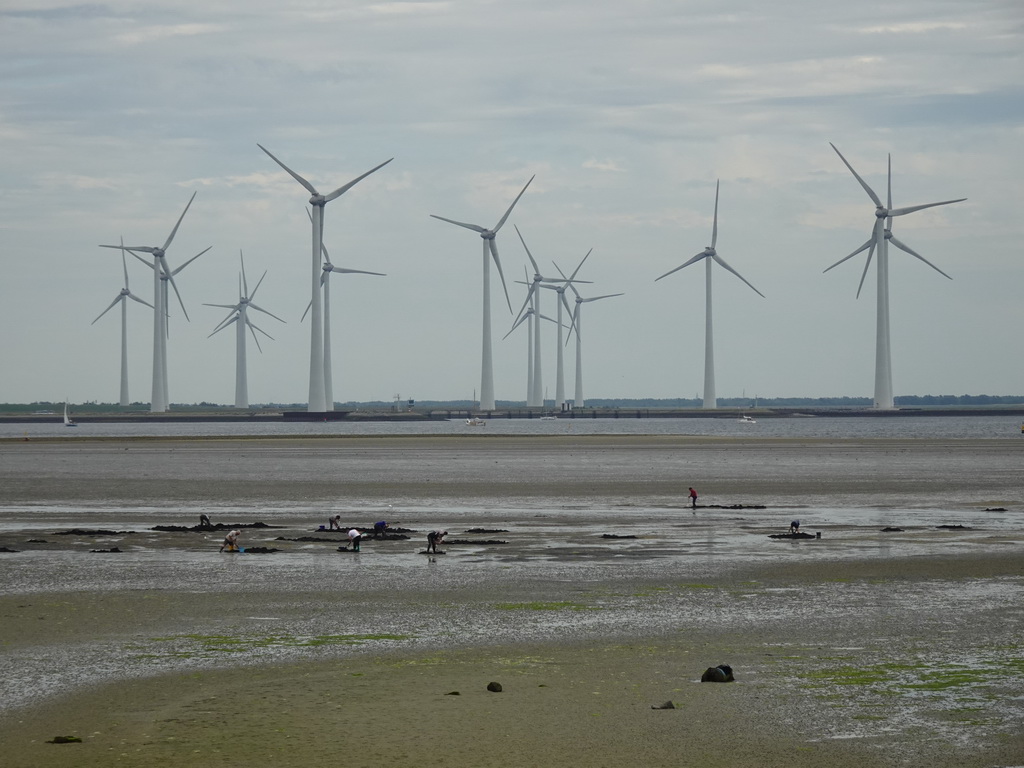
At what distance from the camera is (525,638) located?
716 inches

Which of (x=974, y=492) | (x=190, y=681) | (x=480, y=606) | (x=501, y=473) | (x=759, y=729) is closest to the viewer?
(x=759, y=729)

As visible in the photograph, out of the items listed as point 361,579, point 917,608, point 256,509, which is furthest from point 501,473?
point 917,608

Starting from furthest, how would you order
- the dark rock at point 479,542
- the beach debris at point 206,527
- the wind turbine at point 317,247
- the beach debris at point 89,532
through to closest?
the wind turbine at point 317,247 → the beach debris at point 206,527 → the beach debris at point 89,532 → the dark rock at point 479,542

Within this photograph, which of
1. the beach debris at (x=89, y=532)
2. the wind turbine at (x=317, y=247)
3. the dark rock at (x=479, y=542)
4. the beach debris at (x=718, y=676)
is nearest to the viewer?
the beach debris at (x=718, y=676)

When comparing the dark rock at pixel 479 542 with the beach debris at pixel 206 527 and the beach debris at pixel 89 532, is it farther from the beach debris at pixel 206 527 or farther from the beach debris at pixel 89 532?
the beach debris at pixel 89 532

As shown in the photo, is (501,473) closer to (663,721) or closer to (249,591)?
(249,591)

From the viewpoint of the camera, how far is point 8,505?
142ft

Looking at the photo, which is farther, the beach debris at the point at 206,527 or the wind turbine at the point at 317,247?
the wind turbine at the point at 317,247

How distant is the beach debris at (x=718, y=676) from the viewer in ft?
49.8

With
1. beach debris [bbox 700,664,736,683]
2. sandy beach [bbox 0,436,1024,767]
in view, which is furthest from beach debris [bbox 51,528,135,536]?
beach debris [bbox 700,664,736,683]

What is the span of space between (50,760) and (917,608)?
13.4 m

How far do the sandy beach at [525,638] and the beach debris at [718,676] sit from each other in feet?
0.57

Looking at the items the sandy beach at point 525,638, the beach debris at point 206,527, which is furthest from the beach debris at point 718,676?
the beach debris at point 206,527

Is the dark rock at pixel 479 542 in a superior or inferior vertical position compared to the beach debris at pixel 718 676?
inferior
